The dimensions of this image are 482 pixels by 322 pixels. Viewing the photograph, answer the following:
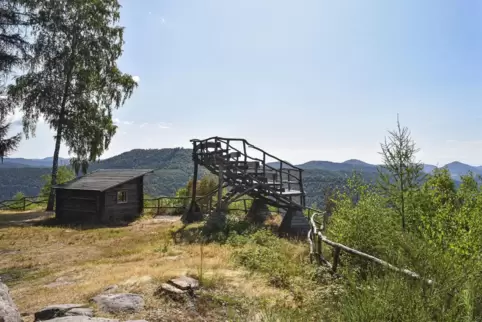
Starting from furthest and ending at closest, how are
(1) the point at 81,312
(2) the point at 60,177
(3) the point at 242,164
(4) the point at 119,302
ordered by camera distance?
1. (2) the point at 60,177
2. (3) the point at 242,164
3. (4) the point at 119,302
4. (1) the point at 81,312

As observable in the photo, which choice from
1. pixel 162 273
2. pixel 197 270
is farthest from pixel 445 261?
pixel 162 273

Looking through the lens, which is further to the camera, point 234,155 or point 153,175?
point 153,175

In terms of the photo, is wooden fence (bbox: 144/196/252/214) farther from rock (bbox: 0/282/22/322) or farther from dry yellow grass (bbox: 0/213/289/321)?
rock (bbox: 0/282/22/322)

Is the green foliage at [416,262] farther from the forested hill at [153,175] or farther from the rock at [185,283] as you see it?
the forested hill at [153,175]

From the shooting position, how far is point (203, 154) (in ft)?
54.2

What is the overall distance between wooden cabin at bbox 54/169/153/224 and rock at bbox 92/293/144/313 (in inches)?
546

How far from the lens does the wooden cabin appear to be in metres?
19.5

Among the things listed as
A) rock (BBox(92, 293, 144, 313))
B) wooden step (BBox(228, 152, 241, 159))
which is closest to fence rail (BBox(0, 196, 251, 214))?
wooden step (BBox(228, 152, 241, 159))

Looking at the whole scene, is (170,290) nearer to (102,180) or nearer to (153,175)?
(102,180)

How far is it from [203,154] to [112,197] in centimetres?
745

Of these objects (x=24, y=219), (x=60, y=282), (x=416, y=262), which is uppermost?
(x=416, y=262)

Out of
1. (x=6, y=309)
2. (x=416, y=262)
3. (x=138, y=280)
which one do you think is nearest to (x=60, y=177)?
(x=138, y=280)

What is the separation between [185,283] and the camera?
252 inches

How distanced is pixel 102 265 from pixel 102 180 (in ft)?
41.0
